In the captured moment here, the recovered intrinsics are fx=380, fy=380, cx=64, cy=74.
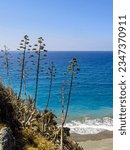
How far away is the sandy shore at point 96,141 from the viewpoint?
193ft

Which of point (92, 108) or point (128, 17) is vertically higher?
point (128, 17)

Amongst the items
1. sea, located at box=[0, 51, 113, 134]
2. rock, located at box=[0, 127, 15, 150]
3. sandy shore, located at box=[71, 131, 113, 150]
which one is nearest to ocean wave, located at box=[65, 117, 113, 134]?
sea, located at box=[0, 51, 113, 134]

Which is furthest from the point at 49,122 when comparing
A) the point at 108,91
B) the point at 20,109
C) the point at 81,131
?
the point at 108,91

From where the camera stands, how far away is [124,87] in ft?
31.4

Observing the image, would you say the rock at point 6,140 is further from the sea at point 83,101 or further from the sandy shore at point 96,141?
the sandy shore at point 96,141

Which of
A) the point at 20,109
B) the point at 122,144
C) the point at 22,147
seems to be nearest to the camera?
the point at 122,144

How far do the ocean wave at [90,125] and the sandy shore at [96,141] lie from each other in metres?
2.72

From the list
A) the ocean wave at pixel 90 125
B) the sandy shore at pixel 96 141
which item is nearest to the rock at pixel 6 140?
the sandy shore at pixel 96 141

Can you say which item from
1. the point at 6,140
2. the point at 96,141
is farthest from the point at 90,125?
→ the point at 6,140

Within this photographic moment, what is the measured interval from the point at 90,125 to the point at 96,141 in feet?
44.5

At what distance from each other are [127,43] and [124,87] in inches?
43.7

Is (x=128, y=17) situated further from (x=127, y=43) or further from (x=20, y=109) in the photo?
(x=20, y=109)

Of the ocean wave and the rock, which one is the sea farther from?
the rock

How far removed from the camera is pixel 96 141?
63.0m
